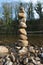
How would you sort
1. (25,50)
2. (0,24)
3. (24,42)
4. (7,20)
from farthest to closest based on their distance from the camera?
(7,20) < (0,24) < (24,42) < (25,50)

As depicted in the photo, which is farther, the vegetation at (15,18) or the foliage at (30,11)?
the foliage at (30,11)

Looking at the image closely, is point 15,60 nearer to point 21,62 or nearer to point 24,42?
point 21,62

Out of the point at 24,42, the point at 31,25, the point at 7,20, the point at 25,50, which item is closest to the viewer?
the point at 25,50

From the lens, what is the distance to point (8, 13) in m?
25.0

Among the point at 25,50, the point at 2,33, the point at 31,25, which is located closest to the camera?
the point at 25,50

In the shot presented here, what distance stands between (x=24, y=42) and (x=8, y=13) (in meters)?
17.4

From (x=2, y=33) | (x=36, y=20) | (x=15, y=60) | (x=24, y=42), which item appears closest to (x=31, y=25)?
(x=36, y=20)

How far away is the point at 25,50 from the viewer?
21.9ft

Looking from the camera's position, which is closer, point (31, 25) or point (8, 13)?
point (31, 25)

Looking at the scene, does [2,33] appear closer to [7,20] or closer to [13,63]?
[7,20]

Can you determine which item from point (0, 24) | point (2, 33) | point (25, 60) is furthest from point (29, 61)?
point (0, 24)

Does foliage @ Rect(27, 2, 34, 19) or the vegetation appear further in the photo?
foliage @ Rect(27, 2, 34, 19)

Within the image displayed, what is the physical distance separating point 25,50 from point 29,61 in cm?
163

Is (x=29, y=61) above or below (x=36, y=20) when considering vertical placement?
above
